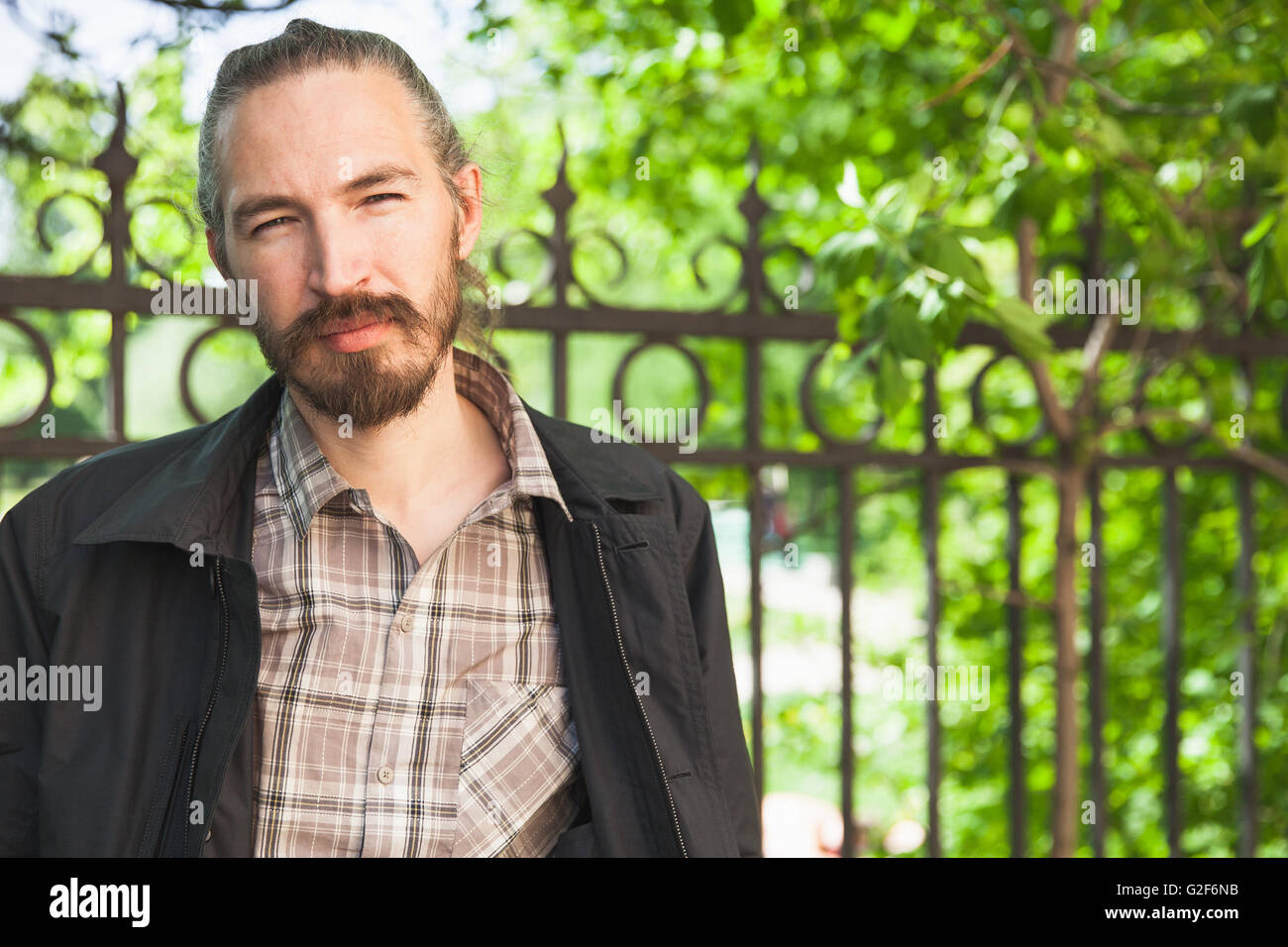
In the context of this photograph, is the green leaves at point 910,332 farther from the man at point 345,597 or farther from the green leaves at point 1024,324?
the man at point 345,597

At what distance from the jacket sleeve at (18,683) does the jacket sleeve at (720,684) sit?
3.20ft

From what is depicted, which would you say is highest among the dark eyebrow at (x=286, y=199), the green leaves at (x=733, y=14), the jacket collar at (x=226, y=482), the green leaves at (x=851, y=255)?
the green leaves at (x=733, y=14)

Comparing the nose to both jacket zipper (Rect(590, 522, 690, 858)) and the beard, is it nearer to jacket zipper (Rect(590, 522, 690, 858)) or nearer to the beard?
the beard

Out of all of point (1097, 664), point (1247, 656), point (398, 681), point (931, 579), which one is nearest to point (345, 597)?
point (398, 681)

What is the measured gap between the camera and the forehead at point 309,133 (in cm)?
169

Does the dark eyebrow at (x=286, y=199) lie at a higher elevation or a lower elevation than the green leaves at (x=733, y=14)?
lower

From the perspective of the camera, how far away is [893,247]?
6.91ft

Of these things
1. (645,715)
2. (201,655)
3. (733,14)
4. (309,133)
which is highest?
(733,14)

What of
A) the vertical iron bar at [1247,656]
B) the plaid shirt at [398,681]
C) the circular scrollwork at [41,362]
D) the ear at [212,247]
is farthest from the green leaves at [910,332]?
the circular scrollwork at [41,362]

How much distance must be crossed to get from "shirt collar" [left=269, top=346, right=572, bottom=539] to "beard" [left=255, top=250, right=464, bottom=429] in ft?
0.25

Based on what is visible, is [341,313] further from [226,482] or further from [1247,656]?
[1247,656]

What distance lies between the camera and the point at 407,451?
1.81 meters

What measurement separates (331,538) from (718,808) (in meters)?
0.71

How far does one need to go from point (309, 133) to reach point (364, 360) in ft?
1.15
